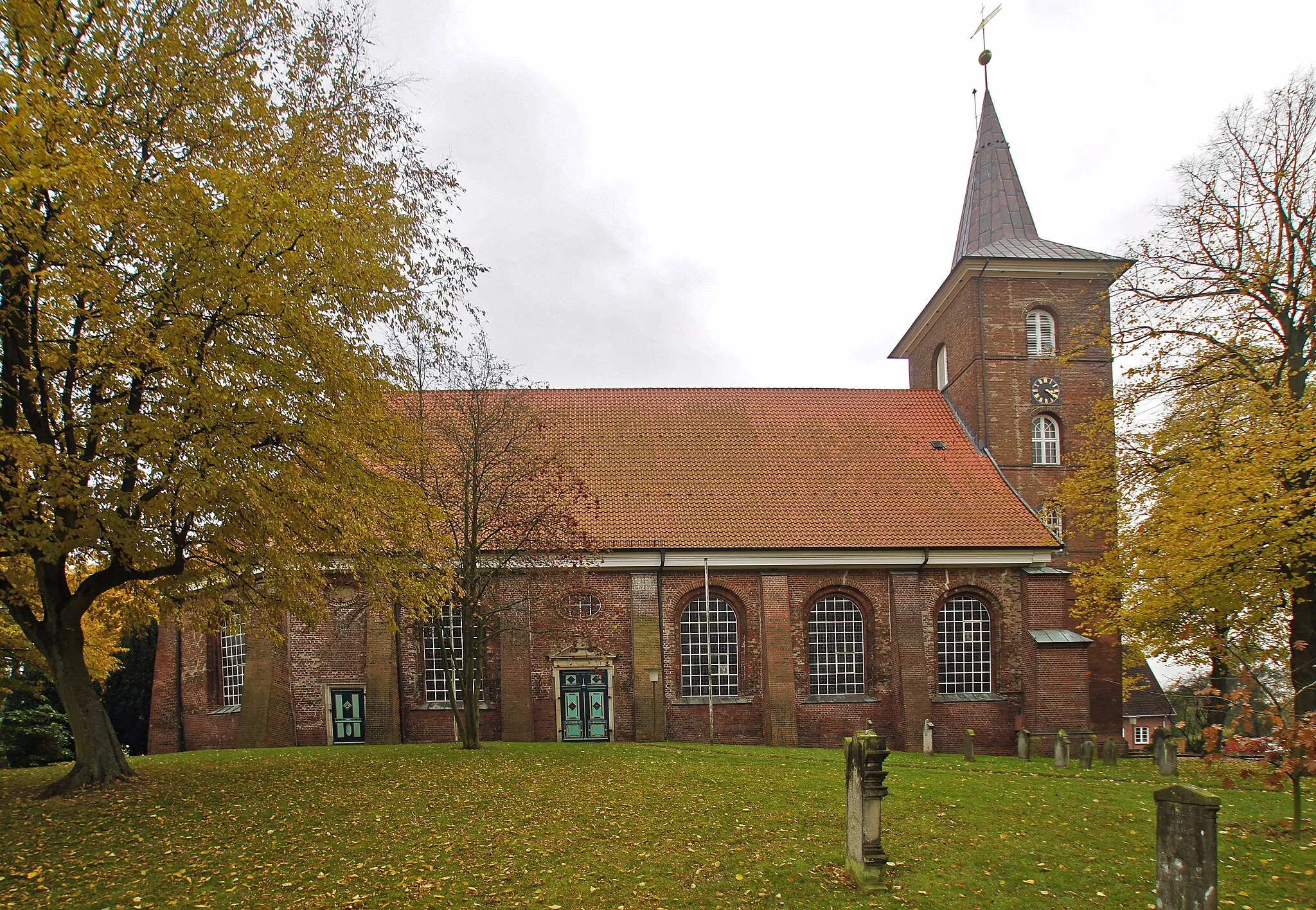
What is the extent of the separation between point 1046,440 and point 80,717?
78.1 ft

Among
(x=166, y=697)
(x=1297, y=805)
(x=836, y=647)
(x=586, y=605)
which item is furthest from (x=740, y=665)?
(x=166, y=697)

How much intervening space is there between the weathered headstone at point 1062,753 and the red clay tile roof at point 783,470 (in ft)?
17.3

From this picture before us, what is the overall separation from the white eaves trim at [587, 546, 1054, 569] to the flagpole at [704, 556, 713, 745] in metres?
0.62

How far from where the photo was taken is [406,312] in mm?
11977

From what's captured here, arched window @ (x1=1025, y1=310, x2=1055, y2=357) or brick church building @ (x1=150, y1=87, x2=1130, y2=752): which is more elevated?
arched window @ (x1=1025, y1=310, x2=1055, y2=357)

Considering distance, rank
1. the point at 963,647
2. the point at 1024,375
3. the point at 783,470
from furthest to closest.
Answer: the point at 1024,375
the point at 783,470
the point at 963,647

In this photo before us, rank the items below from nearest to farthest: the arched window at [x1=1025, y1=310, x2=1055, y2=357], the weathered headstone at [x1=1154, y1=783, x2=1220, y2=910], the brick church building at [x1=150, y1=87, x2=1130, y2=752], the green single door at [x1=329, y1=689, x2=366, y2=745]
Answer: the weathered headstone at [x1=1154, y1=783, x2=1220, y2=910] < the brick church building at [x1=150, y1=87, x2=1130, y2=752] < the green single door at [x1=329, y1=689, x2=366, y2=745] < the arched window at [x1=1025, y1=310, x2=1055, y2=357]

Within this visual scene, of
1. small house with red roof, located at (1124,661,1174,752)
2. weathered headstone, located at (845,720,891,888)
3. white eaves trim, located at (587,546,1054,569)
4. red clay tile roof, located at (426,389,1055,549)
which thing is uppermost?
red clay tile roof, located at (426,389,1055,549)

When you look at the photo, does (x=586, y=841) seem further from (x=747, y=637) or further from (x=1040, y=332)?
(x=1040, y=332)

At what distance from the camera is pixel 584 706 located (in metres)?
20.7

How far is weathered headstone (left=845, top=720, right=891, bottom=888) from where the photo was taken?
7.86 meters

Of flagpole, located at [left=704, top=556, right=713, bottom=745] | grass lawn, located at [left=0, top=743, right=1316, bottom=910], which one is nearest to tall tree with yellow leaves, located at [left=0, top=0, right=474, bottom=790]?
grass lawn, located at [left=0, top=743, right=1316, bottom=910]

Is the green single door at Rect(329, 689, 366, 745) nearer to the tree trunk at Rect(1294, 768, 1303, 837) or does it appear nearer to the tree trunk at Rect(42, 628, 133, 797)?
the tree trunk at Rect(42, 628, 133, 797)

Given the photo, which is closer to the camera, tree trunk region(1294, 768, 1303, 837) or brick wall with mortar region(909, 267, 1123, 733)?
tree trunk region(1294, 768, 1303, 837)
